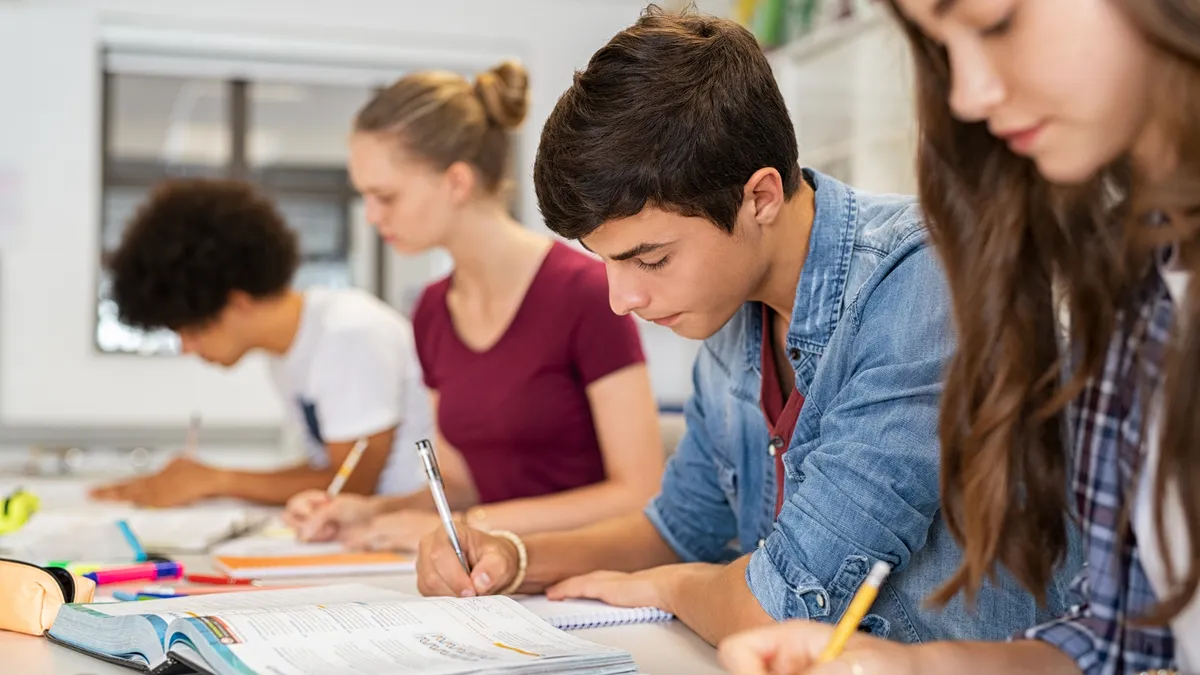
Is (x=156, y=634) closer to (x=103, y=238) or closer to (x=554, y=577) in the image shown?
(x=554, y=577)

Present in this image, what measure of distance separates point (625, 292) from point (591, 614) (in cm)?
33

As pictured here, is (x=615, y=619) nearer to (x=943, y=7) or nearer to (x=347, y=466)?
(x=943, y=7)

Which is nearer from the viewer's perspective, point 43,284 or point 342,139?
point 43,284

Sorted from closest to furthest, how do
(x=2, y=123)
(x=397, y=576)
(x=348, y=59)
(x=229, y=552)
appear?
(x=397, y=576), (x=229, y=552), (x=2, y=123), (x=348, y=59)

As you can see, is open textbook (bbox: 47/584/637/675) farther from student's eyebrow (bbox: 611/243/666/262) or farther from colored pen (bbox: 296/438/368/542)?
colored pen (bbox: 296/438/368/542)

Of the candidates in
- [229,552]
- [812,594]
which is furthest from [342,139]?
[812,594]

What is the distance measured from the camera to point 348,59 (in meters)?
4.87

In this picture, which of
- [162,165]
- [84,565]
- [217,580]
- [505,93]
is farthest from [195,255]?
[162,165]

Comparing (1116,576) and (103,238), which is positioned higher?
(1116,576)

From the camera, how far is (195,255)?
2.58 metres

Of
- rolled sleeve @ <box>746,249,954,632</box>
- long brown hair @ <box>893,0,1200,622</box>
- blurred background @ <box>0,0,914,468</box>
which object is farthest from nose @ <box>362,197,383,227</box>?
blurred background @ <box>0,0,914,468</box>

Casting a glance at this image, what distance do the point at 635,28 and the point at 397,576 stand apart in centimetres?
78

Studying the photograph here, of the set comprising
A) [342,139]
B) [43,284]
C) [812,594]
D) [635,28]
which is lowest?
[43,284]

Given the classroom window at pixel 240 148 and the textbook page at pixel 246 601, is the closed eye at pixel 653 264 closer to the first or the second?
the textbook page at pixel 246 601
